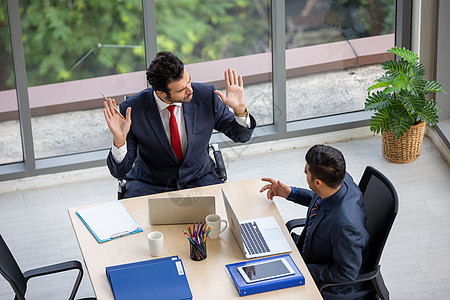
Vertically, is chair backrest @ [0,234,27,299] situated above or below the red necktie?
below

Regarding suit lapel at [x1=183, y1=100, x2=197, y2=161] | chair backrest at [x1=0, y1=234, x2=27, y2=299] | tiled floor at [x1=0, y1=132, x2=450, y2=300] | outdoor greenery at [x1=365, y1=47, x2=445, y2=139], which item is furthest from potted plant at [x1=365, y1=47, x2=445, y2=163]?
chair backrest at [x1=0, y1=234, x2=27, y2=299]

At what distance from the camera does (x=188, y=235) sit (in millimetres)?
3279

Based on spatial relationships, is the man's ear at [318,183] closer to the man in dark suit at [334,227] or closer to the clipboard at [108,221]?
the man in dark suit at [334,227]

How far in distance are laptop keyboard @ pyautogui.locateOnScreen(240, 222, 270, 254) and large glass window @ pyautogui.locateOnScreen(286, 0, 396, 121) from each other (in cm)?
278

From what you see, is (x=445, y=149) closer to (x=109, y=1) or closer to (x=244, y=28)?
(x=244, y=28)

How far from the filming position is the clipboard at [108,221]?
11.1 ft

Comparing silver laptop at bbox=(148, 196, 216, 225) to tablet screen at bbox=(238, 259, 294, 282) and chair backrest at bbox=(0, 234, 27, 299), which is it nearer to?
tablet screen at bbox=(238, 259, 294, 282)

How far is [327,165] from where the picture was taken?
3133 millimetres

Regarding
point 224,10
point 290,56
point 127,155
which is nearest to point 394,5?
point 290,56

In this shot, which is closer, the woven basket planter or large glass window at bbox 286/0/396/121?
the woven basket planter

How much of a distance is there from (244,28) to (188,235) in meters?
2.80

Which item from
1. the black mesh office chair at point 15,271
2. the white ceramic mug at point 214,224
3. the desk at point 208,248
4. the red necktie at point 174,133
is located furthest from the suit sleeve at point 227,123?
the black mesh office chair at point 15,271

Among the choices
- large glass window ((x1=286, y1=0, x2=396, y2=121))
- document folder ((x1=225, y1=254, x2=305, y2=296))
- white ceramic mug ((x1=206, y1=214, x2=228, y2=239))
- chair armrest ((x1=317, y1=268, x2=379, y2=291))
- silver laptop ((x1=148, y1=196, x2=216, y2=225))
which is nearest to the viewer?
document folder ((x1=225, y1=254, x2=305, y2=296))

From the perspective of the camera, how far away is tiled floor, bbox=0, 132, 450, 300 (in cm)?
428
